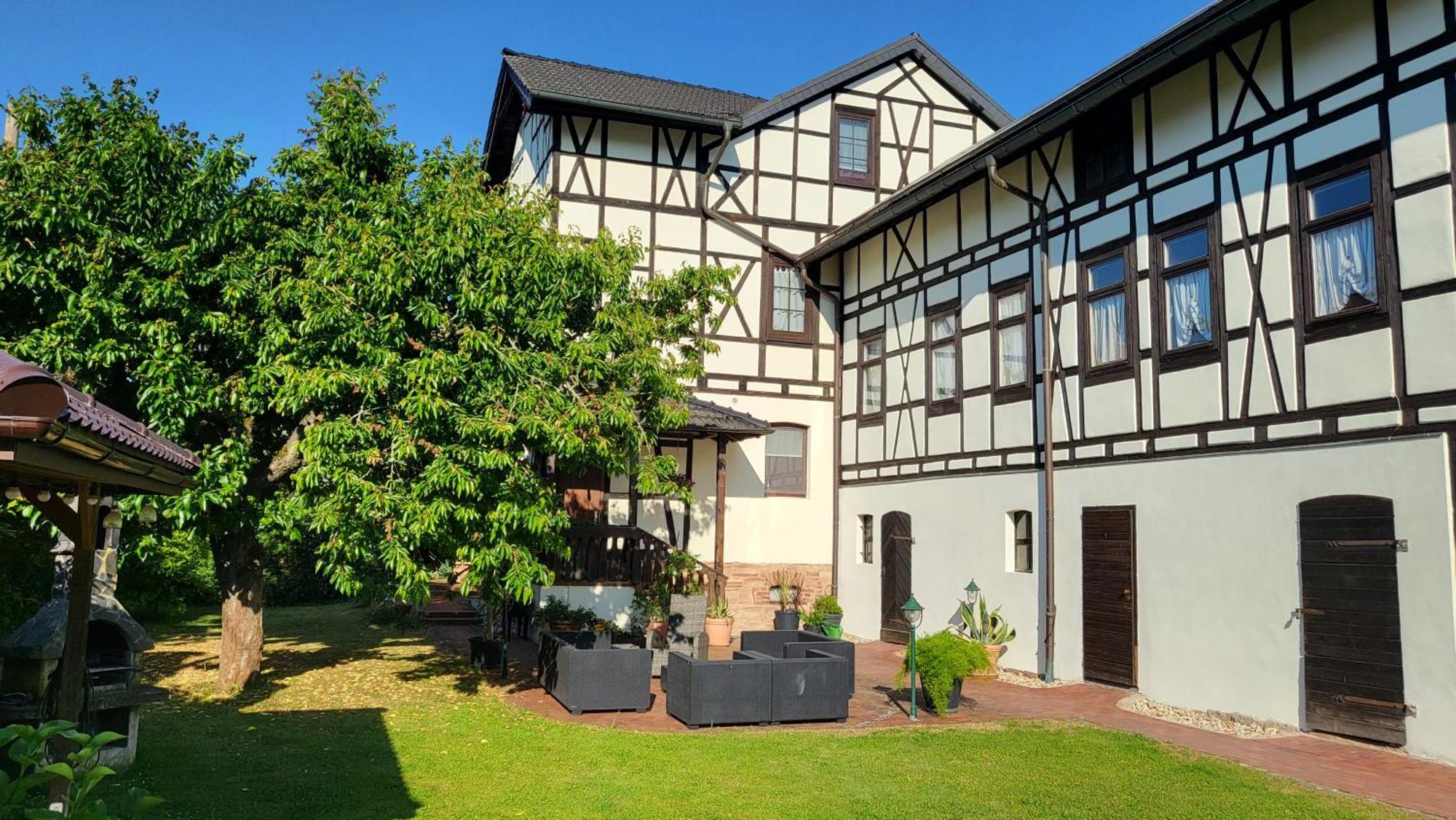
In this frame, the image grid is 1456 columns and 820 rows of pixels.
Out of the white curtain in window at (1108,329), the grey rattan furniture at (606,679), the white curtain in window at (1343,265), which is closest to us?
the white curtain in window at (1343,265)

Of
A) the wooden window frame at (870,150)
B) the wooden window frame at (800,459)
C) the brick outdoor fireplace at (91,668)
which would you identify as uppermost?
the wooden window frame at (870,150)

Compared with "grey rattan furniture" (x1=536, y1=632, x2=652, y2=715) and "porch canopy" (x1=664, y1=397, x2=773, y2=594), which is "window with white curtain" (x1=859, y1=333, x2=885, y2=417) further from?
"grey rattan furniture" (x1=536, y1=632, x2=652, y2=715)

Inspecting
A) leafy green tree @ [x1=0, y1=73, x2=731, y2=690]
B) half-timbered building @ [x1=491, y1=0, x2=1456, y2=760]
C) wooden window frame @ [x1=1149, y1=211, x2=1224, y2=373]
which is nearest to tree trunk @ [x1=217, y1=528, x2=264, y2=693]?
leafy green tree @ [x1=0, y1=73, x2=731, y2=690]

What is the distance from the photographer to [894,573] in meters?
15.9

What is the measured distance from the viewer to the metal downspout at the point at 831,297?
17.6 m

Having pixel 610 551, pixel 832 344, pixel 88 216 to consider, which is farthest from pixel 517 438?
pixel 832 344

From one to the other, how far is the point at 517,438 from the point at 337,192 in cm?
323

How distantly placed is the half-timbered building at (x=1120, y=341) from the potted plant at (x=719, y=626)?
231 centimetres

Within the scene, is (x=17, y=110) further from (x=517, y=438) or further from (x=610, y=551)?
(x=610, y=551)

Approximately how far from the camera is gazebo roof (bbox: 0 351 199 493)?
9.99ft

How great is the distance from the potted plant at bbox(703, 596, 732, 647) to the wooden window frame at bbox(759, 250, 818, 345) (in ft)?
17.2

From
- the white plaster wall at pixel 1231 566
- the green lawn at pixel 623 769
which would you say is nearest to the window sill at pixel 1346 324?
the white plaster wall at pixel 1231 566

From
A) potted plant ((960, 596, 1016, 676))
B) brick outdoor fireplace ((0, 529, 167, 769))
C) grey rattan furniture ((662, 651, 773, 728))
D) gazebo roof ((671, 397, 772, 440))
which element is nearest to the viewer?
brick outdoor fireplace ((0, 529, 167, 769))

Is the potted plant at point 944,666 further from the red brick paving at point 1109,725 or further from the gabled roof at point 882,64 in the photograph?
the gabled roof at point 882,64
